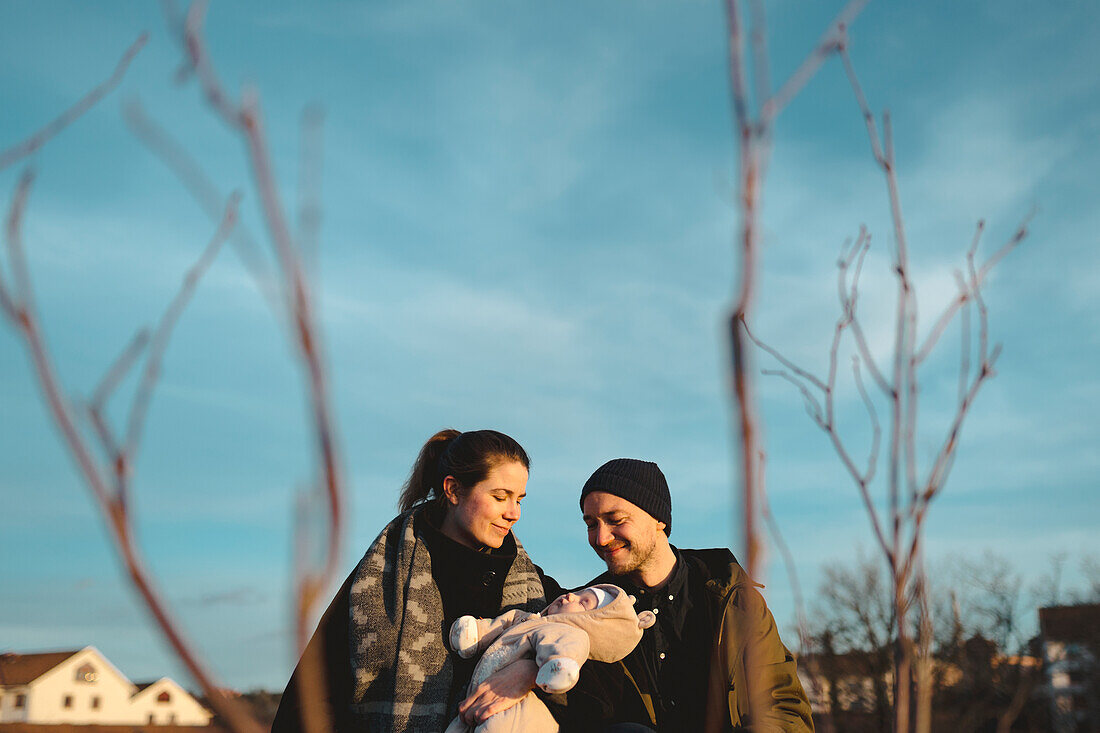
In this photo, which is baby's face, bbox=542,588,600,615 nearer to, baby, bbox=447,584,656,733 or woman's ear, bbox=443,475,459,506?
baby, bbox=447,584,656,733

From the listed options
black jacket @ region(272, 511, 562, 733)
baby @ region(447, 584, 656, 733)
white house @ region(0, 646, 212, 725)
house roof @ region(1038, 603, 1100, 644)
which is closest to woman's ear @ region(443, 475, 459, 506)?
black jacket @ region(272, 511, 562, 733)

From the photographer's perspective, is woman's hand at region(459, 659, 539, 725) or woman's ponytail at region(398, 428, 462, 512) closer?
woman's hand at region(459, 659, 539, 725)

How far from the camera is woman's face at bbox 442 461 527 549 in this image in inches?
128

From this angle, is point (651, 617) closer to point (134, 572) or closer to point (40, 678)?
point (134, 572)

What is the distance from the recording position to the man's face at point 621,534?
332 centimetres

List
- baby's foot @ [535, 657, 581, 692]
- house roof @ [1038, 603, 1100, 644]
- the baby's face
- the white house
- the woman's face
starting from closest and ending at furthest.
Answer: baby's foot @ [535, 657, 581, 692]
the baby's face
the woman's face
house roof @ [1038, 603, 1100, 644]
the white house

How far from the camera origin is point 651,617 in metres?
3.00

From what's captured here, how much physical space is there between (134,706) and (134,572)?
49000 mm

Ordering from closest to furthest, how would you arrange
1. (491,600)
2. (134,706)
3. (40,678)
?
(491,600)
(40,678)
(134,706)

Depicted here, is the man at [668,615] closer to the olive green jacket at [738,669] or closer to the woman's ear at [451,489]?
the olive green jacket at [738,669]

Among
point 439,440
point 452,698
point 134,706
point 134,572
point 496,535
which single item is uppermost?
point 439,440

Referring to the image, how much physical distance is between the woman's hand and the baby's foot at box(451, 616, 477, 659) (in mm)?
225

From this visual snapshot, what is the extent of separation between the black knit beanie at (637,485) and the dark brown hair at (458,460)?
0.95ft

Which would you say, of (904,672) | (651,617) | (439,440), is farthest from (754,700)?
(439,440)
